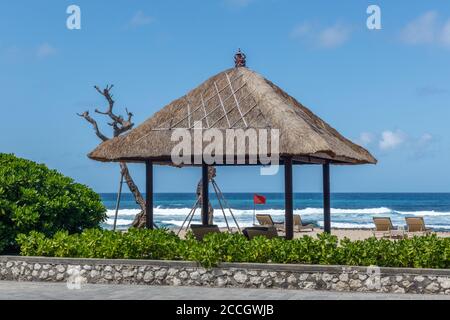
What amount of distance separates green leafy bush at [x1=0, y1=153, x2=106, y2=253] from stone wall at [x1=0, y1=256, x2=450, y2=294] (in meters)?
1.05

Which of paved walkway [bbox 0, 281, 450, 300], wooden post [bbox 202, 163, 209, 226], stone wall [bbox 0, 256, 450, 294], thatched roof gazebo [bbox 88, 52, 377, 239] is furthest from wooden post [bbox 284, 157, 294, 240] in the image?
wooden post [bbox 202, 163, 209, 226]

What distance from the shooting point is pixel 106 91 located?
24234mm

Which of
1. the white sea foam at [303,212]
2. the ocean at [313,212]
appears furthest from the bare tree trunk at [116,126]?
the white sea foam at [303,212]

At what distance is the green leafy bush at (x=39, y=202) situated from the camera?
46.1ft

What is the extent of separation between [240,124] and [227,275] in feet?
12.6

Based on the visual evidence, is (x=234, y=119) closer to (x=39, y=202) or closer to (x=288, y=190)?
(x=288, y=190)

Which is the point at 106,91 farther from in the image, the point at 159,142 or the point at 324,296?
the point at 324,296

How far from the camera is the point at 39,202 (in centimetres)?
1436

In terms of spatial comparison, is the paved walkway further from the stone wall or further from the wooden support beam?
the wooden support beam

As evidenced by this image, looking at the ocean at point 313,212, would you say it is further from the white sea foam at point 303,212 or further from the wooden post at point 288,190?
the wooden post at point 288,190

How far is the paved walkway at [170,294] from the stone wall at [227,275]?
0.25 meters

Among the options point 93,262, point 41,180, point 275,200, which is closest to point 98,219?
point 41,180

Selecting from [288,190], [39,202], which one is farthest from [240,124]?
[39,202]

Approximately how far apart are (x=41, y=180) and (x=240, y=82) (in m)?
4.97
